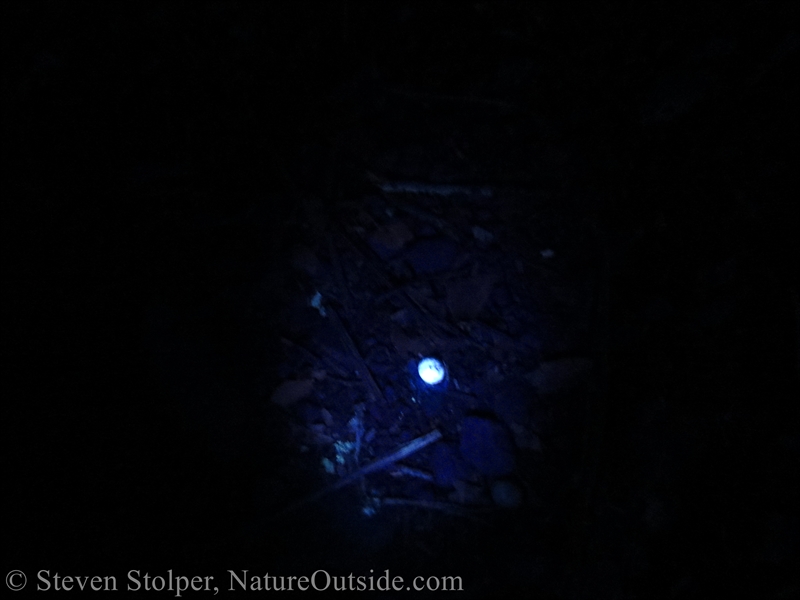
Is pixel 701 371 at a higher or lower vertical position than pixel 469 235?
lower

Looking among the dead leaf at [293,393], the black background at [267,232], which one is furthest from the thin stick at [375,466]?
the dead leaf at [293,393]

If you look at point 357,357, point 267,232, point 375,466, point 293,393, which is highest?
point 267,232

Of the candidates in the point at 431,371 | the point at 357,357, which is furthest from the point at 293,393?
the point at 431,371

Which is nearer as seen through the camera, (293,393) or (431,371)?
(431,371)

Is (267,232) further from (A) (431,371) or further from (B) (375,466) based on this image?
(B) (375,466)

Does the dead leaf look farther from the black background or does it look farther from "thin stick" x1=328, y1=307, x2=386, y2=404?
"thin stick" x1=328, y1=307, x2=386, y2=404

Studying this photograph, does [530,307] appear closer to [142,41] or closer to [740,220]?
[740,220]

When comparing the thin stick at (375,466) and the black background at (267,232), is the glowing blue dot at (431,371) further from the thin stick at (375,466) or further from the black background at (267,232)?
the black background at (267,232)

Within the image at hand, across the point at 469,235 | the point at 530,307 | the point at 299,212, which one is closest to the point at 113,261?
the point at 299,212
